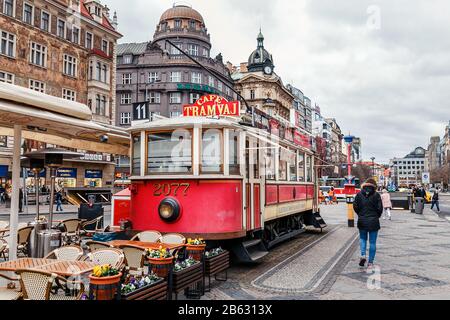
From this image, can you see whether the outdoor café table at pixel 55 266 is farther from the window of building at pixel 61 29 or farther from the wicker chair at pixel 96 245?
the window of building at pixel 61 29

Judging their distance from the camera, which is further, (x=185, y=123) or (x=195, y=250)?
(x=185, y=123)

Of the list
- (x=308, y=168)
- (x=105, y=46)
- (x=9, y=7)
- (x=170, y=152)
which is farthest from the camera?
(x=105, y=46)

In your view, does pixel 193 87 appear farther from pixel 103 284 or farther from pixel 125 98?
pixel 103 284

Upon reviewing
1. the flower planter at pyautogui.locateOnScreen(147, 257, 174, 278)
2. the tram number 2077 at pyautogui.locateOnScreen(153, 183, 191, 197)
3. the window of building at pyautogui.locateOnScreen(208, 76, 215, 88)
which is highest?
the window of building at pyautogui.locateOnScreen(208, 76, 215, 88)

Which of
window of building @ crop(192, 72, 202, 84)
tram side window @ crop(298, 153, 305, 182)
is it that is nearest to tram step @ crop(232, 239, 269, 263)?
tram side window @ crop(298, 153, 305, 182)

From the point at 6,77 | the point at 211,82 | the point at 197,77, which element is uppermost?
the point at 197,77

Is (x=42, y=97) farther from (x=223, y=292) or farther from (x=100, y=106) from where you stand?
(x=100, y=106)

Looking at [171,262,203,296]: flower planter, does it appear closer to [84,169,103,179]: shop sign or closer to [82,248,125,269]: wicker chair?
[82,248,125,269]: wicker chair

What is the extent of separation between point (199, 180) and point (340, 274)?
129 inches

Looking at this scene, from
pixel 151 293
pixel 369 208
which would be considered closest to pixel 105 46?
pixel 369 208

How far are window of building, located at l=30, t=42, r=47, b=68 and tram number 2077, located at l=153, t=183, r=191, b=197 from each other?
91.8 feet

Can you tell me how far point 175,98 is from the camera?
195 feet

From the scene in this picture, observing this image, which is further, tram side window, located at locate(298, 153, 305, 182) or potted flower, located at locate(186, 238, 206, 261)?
tram side window, located at locate(298, 153, 305, 182)

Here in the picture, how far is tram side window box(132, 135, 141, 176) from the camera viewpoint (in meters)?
8.58
